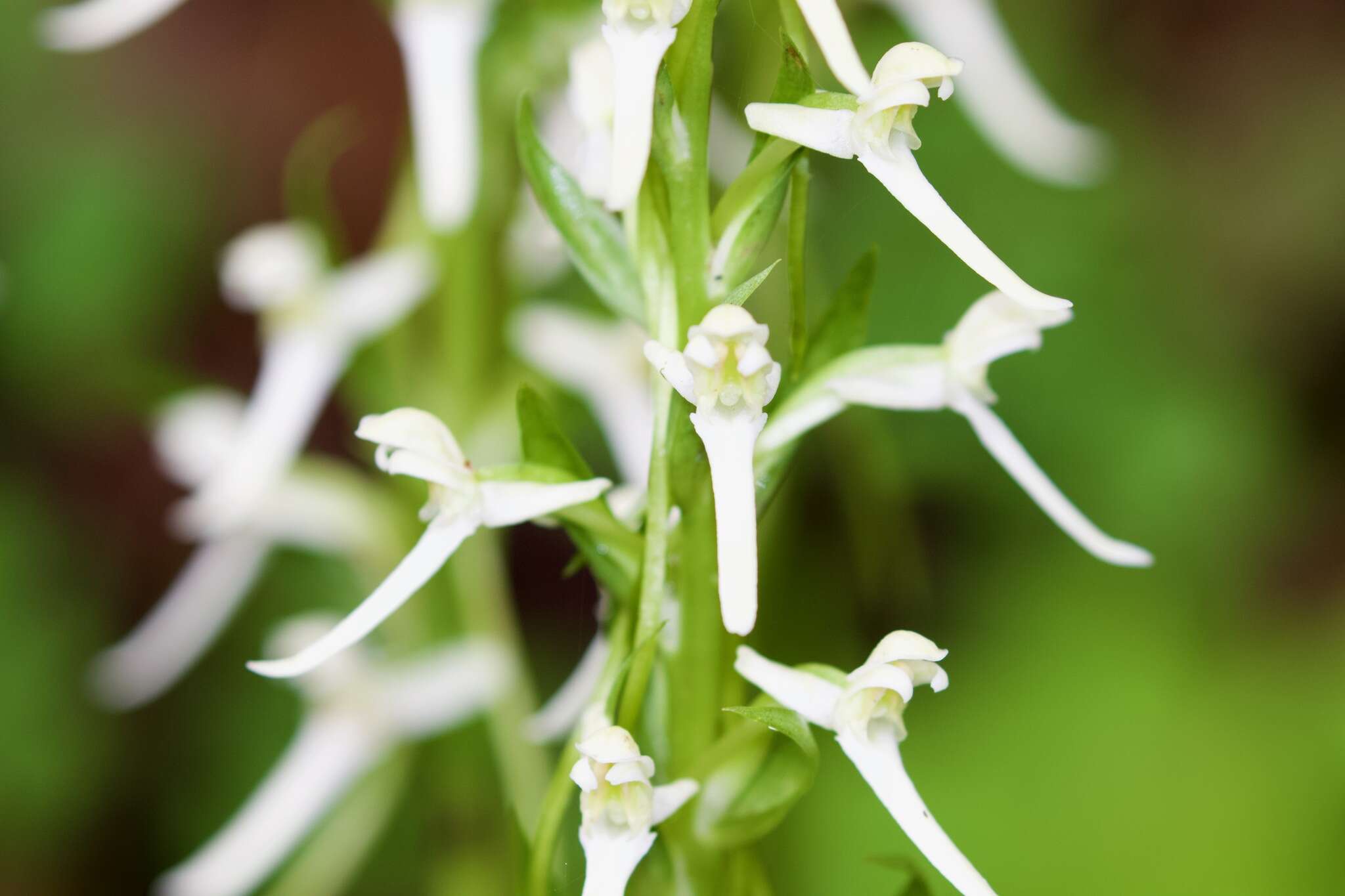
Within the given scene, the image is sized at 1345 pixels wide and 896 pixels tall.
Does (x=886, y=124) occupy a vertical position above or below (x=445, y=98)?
below

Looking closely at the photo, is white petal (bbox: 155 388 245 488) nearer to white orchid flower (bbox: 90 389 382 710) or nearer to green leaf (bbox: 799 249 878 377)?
white orchid flower (bbox: 90 389 382 710)

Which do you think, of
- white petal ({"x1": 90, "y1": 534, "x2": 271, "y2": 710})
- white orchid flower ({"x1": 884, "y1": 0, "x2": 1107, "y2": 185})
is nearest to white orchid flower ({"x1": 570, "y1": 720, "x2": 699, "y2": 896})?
white petal ({"x1": 90, "y1": 534, "x2": 271, "y2": 710})

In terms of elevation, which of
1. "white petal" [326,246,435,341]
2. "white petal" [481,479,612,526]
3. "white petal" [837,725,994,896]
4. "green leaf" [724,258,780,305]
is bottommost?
"white petal" [837,725,994,896]

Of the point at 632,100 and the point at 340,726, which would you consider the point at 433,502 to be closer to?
the point at 632,100

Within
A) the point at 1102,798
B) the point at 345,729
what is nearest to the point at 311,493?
the point at 345,729

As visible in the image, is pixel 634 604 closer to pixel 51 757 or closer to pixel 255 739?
pixel 255 739

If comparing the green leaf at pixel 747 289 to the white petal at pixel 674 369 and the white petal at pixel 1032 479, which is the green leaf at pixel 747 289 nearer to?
the white petal at pixel 674 369

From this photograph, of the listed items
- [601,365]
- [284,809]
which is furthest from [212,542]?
[601,365]
